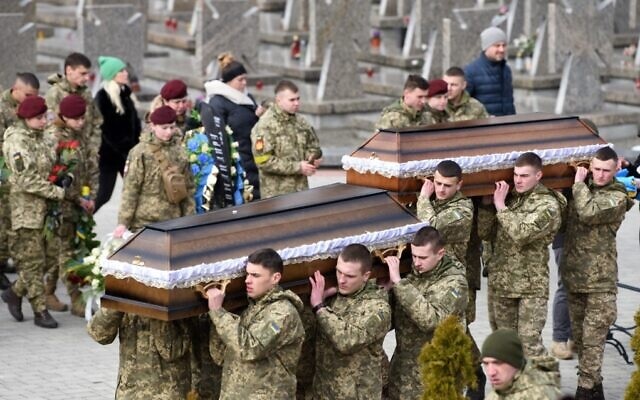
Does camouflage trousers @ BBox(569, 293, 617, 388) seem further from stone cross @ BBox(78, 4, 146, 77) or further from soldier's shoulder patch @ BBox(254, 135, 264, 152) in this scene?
stone cross @ BBox(78, 4, 146, 77)

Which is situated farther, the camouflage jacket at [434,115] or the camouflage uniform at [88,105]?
the camouflage uniform at [88,105]

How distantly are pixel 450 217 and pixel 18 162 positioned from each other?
3.76 m

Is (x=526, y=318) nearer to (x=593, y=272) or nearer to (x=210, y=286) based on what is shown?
(x=593, y=272)

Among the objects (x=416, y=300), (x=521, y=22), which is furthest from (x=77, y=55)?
(x=521, y=22)

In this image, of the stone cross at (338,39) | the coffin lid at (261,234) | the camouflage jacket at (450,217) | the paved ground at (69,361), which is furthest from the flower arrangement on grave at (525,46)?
the coffin lid at (261,234)

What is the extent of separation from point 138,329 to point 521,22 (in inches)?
630

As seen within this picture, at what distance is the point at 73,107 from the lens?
1267cm

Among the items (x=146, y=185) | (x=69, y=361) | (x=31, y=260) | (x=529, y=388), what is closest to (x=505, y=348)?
(x=529, y=388)

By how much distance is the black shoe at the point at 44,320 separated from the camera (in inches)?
505

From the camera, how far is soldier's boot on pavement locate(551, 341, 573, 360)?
1198cm

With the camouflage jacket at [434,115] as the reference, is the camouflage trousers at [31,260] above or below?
below

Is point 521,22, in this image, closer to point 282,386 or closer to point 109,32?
point 109,32

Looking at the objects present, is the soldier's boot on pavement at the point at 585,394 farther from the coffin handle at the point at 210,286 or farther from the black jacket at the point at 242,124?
the black jacket at the point at 242,124

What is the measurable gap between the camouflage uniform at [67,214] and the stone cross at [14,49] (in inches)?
265
